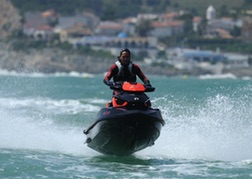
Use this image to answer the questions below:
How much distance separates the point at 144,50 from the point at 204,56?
807 cm

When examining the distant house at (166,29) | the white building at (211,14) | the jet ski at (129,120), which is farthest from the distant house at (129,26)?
the jet ski at (129,120)

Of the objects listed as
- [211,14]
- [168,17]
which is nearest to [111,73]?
[211,14]

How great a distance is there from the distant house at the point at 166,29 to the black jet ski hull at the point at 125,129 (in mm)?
125606

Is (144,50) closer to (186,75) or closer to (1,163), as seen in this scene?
(186,75)

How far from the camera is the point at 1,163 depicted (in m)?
15.5

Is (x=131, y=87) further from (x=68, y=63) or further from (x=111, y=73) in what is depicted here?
(x=68, y=63)

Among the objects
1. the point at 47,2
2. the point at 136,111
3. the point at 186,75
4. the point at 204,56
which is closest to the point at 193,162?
the point at 136,111

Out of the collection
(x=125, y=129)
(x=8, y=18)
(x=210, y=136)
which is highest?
(x=8, y=18)

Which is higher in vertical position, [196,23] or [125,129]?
[196,23]

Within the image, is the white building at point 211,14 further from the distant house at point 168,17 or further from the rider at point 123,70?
the rider at point 123,70

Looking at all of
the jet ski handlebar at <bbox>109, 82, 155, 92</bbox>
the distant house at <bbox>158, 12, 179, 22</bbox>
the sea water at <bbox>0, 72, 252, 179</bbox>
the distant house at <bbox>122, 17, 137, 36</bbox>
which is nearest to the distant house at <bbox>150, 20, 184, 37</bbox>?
the distant house at <bbox>122, 17, 137, 36</bbox>

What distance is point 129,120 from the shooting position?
15094mm

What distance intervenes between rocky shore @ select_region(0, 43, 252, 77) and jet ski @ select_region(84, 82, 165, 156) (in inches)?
3904

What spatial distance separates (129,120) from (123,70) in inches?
41.0
